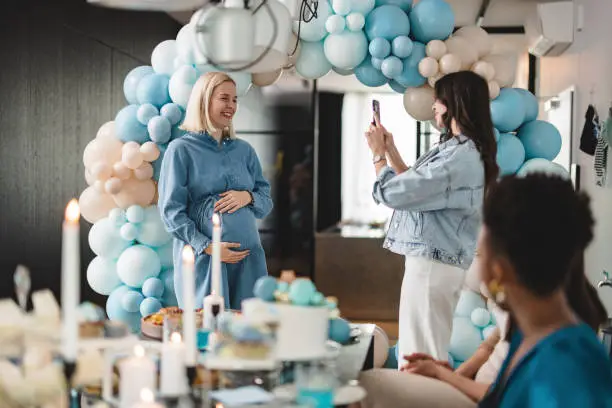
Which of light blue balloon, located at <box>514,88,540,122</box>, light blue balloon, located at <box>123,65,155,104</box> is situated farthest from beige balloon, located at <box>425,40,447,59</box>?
light blue balloon, located at <box>123,65,155,104</box>

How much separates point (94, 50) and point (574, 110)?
10.7ft

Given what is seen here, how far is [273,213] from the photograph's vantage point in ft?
25.1

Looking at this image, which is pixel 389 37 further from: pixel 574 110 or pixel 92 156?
pixel 574 110

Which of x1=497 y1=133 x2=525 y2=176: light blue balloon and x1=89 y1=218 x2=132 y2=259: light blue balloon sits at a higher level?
x1=497 y1=133 x2=525 y2=176: light blue balloon

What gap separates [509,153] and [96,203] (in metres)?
1.85

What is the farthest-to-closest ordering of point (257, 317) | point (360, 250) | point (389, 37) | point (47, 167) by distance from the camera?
point (360, 250) < point (47, 167) < point (389, 37) < point (257, 317)

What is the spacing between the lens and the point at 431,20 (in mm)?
3402

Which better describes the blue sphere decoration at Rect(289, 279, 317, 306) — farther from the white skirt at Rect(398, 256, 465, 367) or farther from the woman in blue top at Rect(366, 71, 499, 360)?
the white skirt at Rect(398, 256, 465, 367)

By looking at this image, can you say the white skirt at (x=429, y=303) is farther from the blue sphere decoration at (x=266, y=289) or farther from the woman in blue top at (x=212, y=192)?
the blue sphere decoration at (x=266, y=289)

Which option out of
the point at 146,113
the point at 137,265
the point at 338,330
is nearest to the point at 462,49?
the point at 146,113

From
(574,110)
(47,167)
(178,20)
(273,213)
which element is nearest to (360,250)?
(273,213)

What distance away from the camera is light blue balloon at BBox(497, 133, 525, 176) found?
3424 millimetres

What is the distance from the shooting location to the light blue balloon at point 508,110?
11.2ft

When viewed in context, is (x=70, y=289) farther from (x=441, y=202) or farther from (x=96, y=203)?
(x=96, y=203)
